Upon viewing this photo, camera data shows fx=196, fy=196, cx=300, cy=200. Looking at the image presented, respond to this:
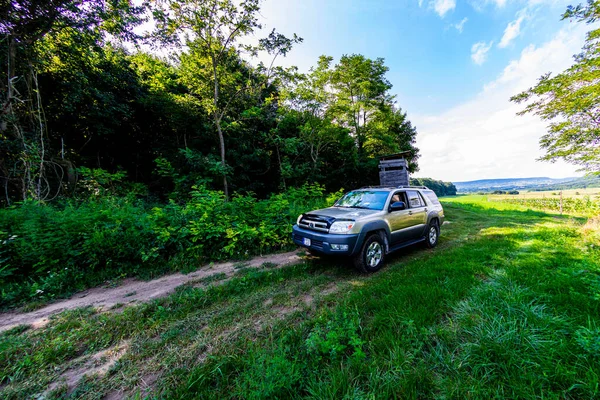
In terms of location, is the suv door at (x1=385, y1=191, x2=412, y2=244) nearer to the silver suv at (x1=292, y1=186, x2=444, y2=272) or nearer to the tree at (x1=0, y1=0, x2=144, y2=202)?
the silver suv at (x1=292, y1=186, x2=444, y2=272)

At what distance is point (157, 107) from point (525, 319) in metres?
15.6

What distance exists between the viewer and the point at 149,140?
12.9 meters

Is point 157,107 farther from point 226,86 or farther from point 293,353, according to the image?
point 293,353

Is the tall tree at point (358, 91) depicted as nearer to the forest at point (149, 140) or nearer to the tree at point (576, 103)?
the forest at point (149, 140)

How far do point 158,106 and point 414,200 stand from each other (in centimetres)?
1373

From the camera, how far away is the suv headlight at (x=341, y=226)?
3942mm

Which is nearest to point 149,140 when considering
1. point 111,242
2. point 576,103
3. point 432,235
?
point 111,242

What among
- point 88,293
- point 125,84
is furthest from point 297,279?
point 125,84

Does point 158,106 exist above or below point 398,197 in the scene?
above

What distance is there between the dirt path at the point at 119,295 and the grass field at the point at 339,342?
0.95ft

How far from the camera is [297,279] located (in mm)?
3926

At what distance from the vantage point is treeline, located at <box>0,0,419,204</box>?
662 centimetres

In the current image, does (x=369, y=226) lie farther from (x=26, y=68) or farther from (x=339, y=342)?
(x=26, y=68)

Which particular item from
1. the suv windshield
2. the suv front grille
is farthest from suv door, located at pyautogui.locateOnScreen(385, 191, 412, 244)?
the suv front grille
